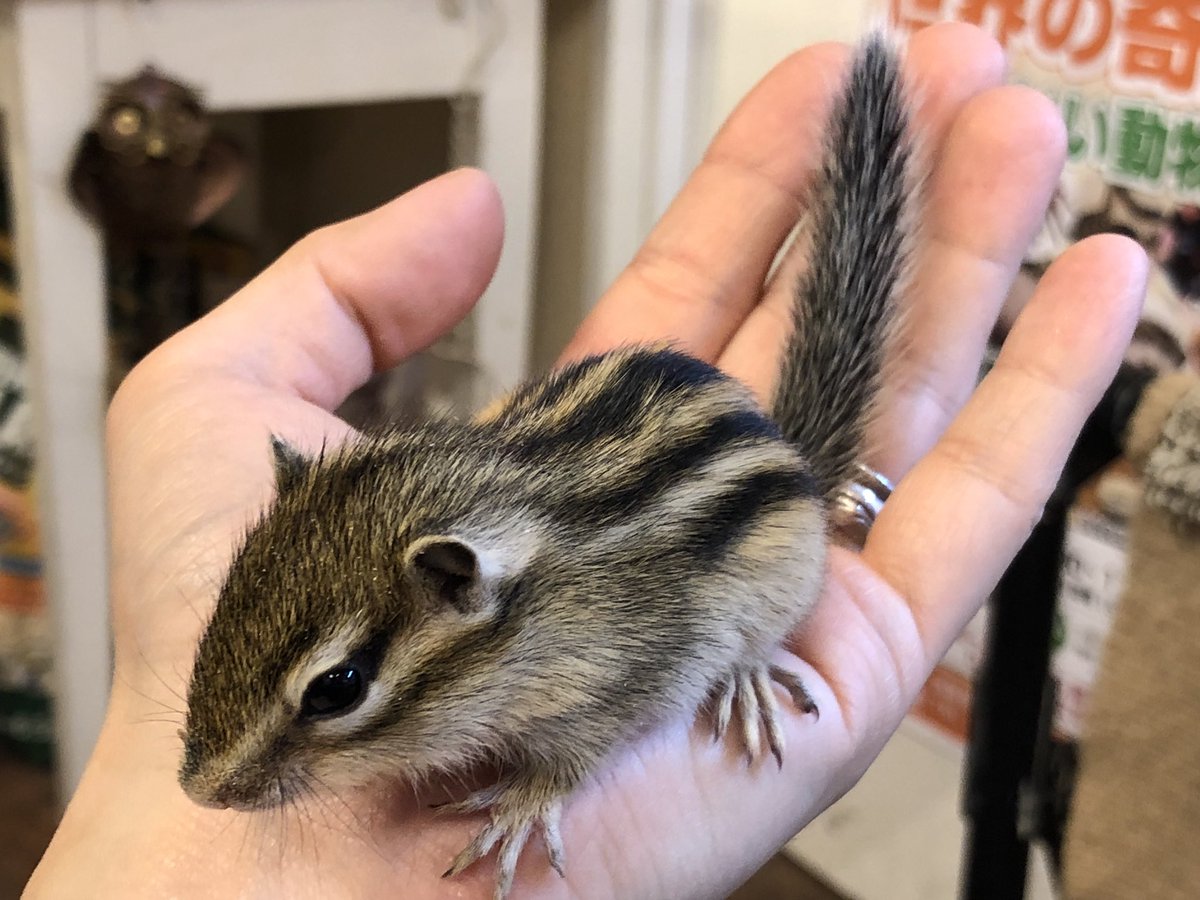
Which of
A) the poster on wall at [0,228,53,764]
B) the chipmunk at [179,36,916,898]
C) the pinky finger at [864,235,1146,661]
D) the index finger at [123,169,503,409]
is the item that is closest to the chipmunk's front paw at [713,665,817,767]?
the chipmunk at [179,36,916,898]

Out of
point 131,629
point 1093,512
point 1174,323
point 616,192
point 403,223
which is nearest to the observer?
point 131,629

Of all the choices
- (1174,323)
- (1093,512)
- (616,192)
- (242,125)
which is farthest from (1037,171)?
(242,125)

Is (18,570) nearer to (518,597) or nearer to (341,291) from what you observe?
(341,291)

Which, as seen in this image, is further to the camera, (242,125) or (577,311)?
(242,125)

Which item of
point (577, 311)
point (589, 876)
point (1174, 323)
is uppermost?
point (1174, 323)

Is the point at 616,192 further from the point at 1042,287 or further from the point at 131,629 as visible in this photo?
the point at 131,629

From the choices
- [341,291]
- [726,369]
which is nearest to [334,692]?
[341,291]

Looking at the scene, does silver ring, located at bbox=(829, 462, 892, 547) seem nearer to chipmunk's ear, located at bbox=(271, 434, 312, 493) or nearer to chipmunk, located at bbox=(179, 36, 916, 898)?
chipmunk, located at bbox=(179, 36, 916, 898)

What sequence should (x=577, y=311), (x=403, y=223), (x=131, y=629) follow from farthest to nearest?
(x=577, y=311) < (x=403, y=223) < (x=131, y=629)
